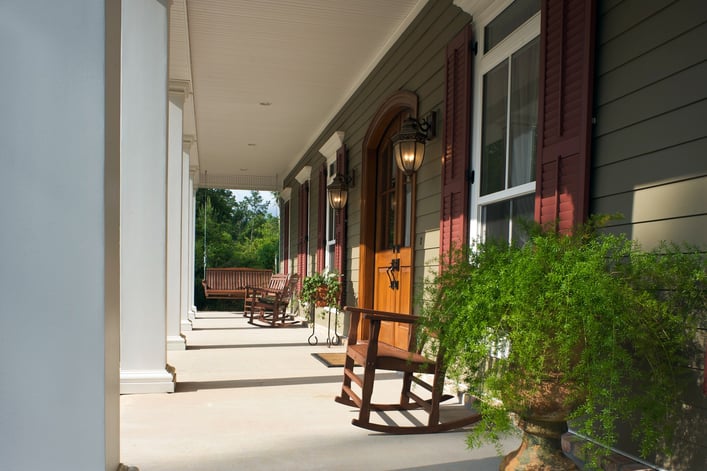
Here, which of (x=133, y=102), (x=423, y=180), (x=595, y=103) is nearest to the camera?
(x=595, y=103)

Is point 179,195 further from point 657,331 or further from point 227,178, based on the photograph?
point 227,178

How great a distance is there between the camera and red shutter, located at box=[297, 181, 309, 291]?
999 centimetres

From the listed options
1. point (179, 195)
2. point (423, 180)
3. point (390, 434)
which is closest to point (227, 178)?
point (179, 195)

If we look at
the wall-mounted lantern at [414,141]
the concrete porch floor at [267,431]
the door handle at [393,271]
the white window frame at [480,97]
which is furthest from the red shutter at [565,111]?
the door handle at [393,271]

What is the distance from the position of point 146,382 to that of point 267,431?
3.84 ft

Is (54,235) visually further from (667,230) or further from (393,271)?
(393,271)

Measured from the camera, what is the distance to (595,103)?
2.47 m

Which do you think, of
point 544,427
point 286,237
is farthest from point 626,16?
point 286,237

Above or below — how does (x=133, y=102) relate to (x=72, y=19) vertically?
above

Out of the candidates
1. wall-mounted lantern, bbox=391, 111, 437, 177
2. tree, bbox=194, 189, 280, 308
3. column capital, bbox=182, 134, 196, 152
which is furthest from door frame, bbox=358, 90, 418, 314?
tree, bbox=194, 189, 280, 308

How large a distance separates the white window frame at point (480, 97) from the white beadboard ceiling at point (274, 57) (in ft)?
3.88

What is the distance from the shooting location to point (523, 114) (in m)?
3.17

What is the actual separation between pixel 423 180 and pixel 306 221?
5.64 meters

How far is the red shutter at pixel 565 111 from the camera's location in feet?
8.12
